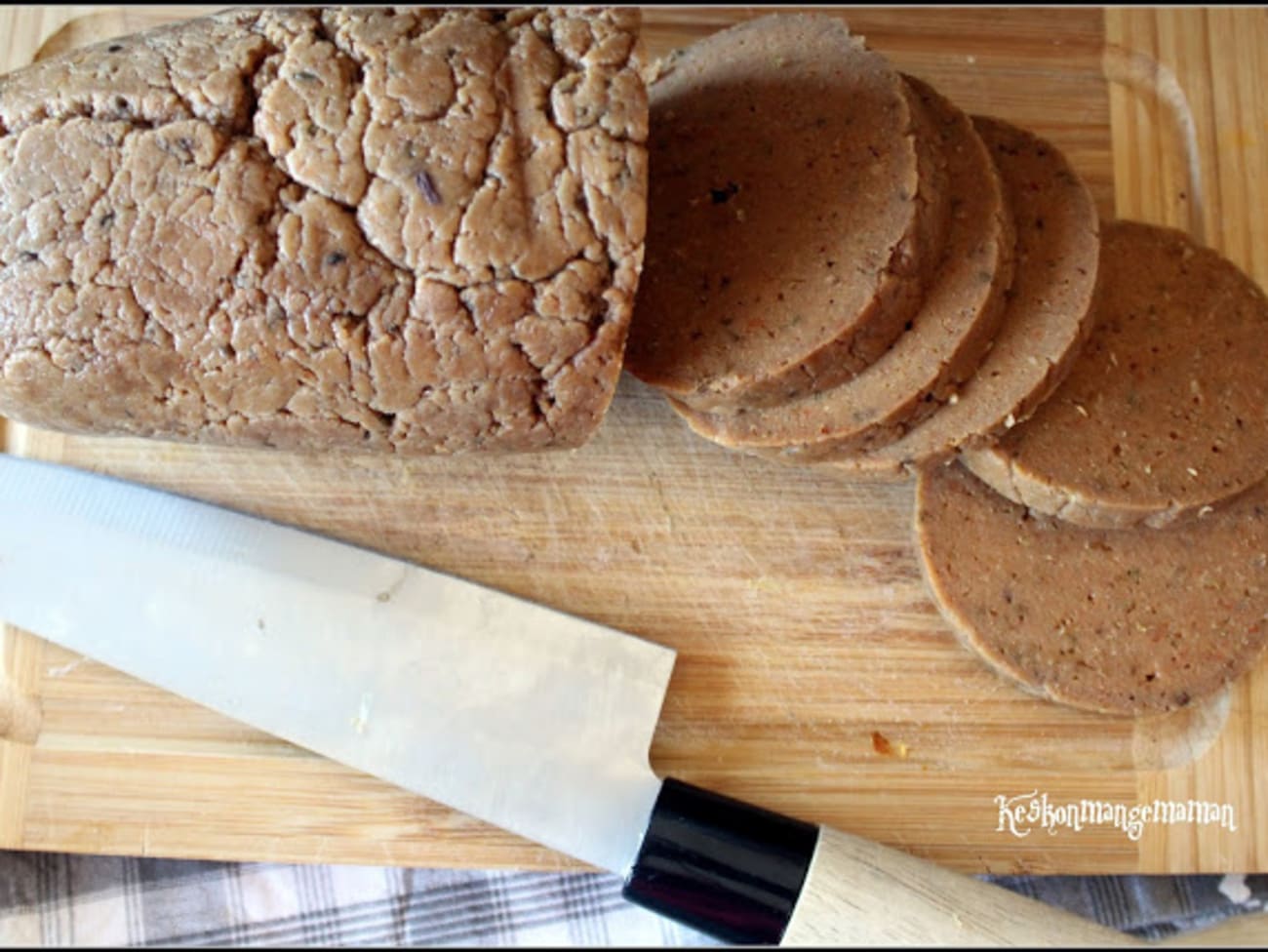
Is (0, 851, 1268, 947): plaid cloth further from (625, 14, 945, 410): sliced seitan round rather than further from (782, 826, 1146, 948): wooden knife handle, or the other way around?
(625, 14, 945, 410): sliced seitan round

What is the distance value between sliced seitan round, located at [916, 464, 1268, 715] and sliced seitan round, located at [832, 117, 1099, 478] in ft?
0.54

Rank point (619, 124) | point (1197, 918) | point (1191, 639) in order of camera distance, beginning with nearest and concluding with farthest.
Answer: point (619, 124) < point (1191, 639) < point (1197, 918)

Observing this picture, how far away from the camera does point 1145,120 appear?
9.73 feet

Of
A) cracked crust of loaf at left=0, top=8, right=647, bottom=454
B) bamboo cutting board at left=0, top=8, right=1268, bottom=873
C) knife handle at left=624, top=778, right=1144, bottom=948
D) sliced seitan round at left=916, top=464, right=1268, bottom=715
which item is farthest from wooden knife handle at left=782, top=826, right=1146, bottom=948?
cracked crust of loaf at left=0, top=8, right=647, bottom=454

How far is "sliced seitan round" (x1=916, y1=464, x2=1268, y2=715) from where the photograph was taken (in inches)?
99.3

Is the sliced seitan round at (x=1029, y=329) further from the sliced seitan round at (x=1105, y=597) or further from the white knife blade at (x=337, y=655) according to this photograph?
the white knife blade at (x=337, y=655)

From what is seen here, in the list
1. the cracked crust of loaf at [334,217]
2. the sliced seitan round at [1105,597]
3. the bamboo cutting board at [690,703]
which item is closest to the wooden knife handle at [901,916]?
the bamboo cutting board at [690,703]

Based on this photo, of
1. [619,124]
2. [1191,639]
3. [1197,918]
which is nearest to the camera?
[619,124]

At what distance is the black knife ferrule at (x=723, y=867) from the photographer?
7.54 feet

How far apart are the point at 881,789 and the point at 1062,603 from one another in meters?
0.60

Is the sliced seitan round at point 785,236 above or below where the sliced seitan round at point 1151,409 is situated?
above

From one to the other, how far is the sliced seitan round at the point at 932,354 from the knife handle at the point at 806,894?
83cm

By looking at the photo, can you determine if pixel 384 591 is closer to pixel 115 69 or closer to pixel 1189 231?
pixel 115 69

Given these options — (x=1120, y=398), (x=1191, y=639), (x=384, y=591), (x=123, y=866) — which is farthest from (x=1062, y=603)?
(x=123, y=866)
